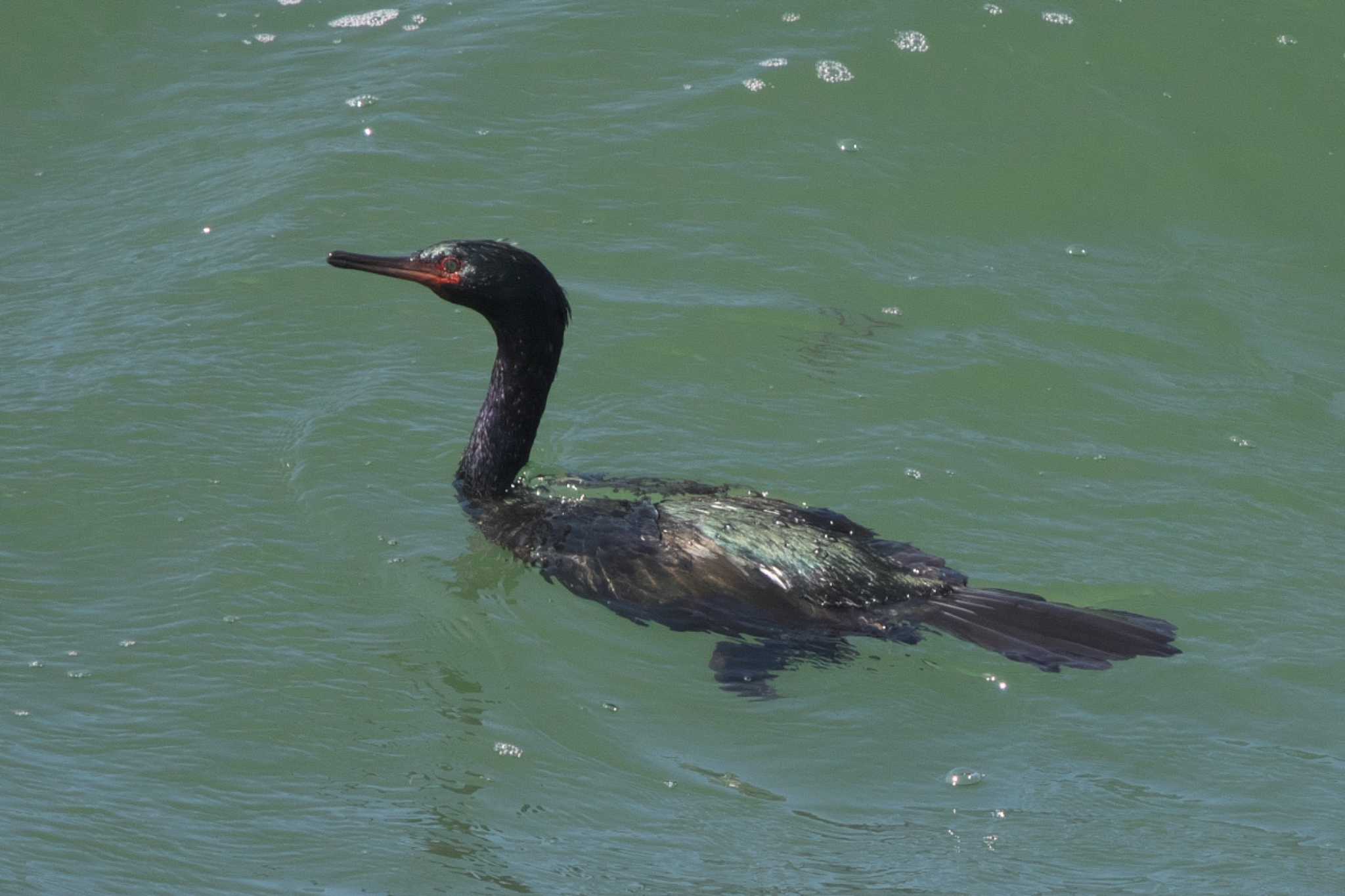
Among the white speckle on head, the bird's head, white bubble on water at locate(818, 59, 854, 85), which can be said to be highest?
white bubble on water at locate(818, 59, 854, 85)

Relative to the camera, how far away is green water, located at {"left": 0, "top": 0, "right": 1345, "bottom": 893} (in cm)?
521

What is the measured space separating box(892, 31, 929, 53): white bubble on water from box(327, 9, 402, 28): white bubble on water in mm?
3365

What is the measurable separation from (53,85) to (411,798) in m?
7.06

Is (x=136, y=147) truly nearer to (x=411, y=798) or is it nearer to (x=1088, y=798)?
(x=411, y=798)

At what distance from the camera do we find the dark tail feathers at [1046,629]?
5922 mm

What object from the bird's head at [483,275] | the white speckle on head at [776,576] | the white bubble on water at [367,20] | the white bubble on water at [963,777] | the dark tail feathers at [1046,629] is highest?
the white bubble on water at [367,20]

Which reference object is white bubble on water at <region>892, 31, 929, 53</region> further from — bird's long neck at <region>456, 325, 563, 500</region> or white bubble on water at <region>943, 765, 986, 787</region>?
white bubble on water at <region>943, 765, 986, 787</region>

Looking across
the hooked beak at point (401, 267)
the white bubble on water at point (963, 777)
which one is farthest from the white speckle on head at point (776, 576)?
the hooked beak at point (401, 267)

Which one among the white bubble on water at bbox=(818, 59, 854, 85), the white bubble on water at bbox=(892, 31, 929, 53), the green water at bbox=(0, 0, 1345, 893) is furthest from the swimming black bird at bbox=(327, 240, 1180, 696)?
the white bubble on water at bbox=(892, 31, 929, 53)

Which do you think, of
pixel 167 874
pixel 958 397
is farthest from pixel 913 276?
pixel 167 874

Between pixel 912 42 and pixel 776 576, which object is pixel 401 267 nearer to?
pixel 776 576

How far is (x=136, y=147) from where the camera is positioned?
32.5 feet

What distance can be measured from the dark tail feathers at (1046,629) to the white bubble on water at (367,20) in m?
6.66

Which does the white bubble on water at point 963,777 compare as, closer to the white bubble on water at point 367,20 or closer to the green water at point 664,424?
the green water at point 664,424
